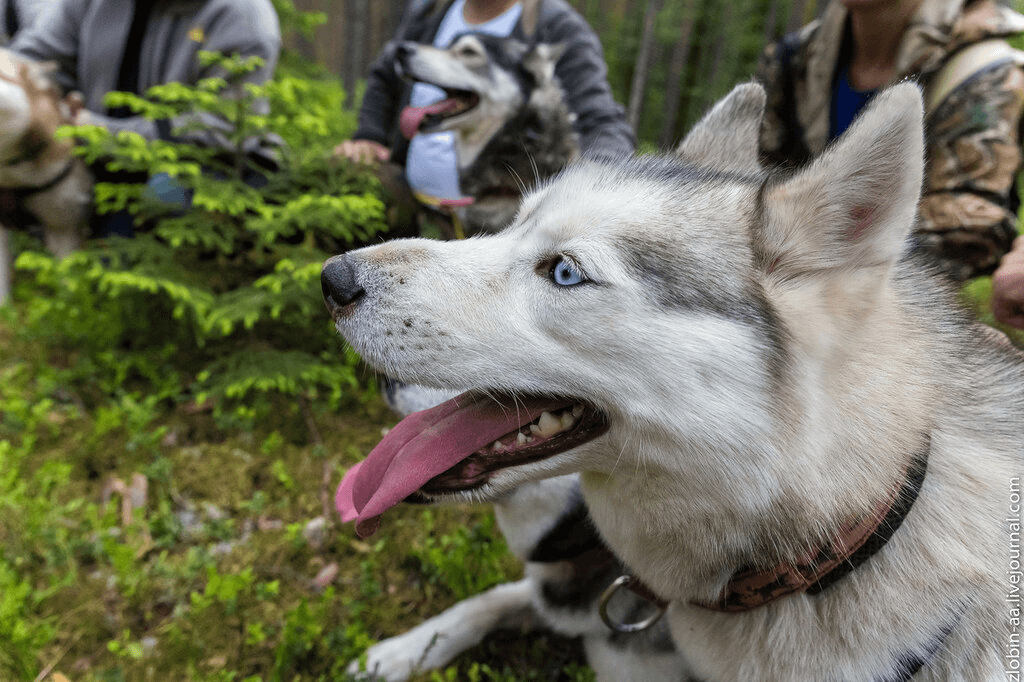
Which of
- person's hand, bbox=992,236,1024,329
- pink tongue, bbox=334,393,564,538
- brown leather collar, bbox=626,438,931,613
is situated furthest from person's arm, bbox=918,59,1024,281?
pink tongue, bbox=334,393,564,538

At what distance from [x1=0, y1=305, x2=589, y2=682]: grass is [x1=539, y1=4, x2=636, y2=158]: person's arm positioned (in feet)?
7.31

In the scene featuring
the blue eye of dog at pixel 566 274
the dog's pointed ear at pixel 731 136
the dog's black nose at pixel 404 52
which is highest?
the dog's pointed ear at pixel 731 136

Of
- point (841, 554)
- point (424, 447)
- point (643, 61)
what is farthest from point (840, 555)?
point (643, 61)

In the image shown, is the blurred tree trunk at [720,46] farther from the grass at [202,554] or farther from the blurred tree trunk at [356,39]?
the grass at [202,554]

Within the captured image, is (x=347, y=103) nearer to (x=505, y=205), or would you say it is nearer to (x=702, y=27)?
(x=505, y=205)

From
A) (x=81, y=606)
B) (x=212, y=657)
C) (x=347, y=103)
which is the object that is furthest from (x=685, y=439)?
(x=347, y=103)

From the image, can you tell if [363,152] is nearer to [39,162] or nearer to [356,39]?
[39,162]

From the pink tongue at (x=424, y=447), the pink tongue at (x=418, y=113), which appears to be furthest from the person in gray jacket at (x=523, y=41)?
the pink tongue at (x=424, y=447)

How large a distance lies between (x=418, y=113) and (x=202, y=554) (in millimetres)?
2591

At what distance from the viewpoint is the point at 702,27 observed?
11352mm

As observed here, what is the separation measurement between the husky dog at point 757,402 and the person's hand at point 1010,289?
1.72 ft

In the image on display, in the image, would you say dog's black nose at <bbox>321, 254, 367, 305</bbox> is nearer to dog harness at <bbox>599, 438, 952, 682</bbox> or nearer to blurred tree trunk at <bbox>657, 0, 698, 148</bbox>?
dog harness at <bbox>599, 438, 952, 682</bbox>

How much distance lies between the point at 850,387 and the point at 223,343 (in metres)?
3.31

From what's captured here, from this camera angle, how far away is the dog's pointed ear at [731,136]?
1.74 metres
